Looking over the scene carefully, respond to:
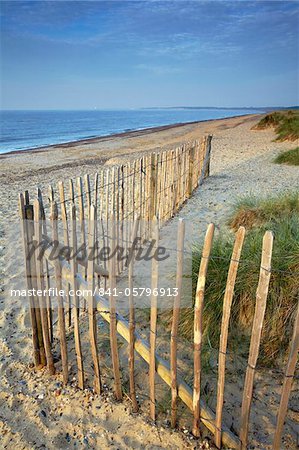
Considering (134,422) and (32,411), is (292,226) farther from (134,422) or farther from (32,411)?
(32,411)

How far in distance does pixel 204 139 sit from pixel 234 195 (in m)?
2.23

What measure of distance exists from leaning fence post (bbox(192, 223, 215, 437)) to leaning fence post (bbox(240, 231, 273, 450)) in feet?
0.90

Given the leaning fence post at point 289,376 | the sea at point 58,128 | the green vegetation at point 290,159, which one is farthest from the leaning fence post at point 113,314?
the sea at point 58,128

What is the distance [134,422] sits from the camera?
2271 mm

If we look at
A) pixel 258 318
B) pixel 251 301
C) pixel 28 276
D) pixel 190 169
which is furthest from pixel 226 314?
pixel 190 169

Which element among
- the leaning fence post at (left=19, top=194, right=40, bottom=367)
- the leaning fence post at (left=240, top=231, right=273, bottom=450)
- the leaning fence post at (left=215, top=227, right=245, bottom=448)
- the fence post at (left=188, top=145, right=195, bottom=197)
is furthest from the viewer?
the fence post at (left=188, top=145, right=195, bottom=197)

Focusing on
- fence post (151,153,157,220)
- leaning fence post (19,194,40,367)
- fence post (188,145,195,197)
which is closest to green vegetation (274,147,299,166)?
fence post (188,145,195,197)

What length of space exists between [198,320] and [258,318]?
37cm

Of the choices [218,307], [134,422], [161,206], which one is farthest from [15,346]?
A: [161,206]

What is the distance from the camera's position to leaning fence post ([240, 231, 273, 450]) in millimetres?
1635

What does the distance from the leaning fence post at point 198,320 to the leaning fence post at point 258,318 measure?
28cm

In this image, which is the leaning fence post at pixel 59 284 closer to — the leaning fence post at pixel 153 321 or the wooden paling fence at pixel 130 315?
the wooden paling fence at pixel 130 315

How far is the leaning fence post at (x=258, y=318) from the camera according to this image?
5.36 ft

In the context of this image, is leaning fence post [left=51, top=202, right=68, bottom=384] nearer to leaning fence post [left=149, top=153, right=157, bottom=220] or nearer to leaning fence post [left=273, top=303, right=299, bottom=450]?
leaning fence post [left=273, top=303, right=299, bottom=450]
